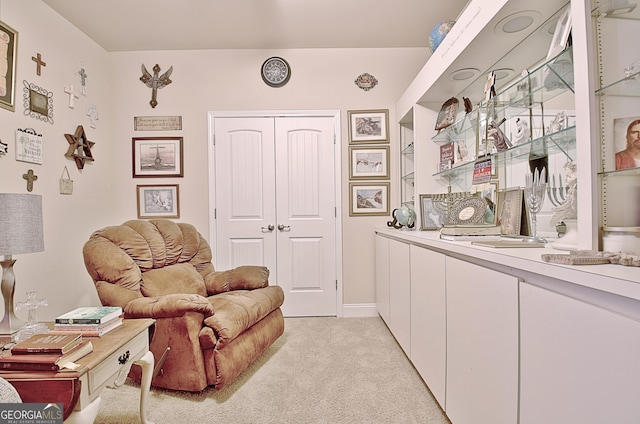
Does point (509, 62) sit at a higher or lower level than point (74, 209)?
higher

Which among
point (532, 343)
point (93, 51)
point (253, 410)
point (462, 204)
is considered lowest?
point (253, 410)

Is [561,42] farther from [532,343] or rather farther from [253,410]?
[253,410]

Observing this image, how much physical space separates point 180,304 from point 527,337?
166 cm

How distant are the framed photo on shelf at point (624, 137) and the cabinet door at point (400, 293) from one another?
50.8 inches

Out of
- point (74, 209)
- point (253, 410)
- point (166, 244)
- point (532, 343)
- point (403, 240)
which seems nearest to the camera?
point (532, 343)

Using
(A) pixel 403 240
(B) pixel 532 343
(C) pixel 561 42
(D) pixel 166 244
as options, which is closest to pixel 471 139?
(A) pixel 403 240

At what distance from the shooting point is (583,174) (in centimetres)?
104

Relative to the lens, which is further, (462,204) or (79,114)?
(79,114)

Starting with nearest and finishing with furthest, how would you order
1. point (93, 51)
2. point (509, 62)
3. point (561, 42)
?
point (561, 42), point (509, 62), point (93, 51)

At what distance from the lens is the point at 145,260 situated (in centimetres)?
233

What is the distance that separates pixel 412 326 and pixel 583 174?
1.38 meters

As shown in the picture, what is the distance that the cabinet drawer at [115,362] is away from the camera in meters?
1.22

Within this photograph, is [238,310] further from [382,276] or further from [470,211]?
[470,211]

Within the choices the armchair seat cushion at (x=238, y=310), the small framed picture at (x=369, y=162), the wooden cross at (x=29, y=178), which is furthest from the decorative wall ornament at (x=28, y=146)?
the small framed picture at (x=369, y=162)
